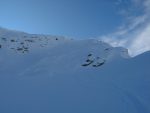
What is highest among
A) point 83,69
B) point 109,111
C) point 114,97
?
point 83,69

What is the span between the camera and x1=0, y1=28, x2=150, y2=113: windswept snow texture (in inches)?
939

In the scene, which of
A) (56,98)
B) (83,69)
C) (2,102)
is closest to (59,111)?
(56,98)

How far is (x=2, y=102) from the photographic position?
26.8m

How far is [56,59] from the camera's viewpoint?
38.2 m

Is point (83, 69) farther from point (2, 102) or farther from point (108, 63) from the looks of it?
point (2, 102)

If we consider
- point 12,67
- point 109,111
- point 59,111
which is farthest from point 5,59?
point 109,111

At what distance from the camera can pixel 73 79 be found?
30484mm

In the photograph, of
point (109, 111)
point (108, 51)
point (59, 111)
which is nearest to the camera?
point (109, 111)

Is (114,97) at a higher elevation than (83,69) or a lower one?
lower

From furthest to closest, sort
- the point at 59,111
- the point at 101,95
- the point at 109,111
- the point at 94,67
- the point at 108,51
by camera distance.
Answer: the point at 108,51 → the point at 94,67 → the point at 101,95 → the point at 59,111 → the point at 109,111

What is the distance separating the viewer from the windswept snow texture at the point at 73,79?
78.2 ft

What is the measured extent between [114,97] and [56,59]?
49.7ft

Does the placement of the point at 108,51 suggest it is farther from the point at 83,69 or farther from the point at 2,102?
the point at 2,102

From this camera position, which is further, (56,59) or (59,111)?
(56,59)
